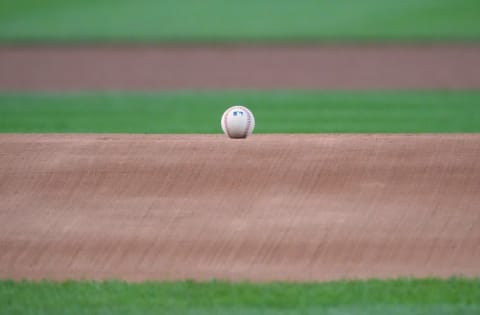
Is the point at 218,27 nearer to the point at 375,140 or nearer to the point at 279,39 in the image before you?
the point at 279,39

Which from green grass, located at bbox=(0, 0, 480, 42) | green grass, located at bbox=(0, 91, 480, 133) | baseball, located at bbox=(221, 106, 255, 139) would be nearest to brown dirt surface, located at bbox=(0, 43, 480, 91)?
green grass, located at bbox=(0, 0, 480, 42)

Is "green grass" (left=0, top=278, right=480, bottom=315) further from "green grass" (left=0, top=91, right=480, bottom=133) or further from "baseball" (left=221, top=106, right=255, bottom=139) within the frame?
"green grass" (left=0, top=91, right=480, bottom=133)

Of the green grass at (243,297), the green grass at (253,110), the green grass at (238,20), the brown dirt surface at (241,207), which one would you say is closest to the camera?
the green grass at (243,297)

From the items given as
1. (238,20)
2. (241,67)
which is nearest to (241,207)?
(241,67)

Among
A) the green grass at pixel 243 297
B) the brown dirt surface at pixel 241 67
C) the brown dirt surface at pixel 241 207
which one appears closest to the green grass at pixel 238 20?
the brown dirt surface at pixel 241 67

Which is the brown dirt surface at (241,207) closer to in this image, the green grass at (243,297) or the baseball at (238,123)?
the baseball at (238,123)

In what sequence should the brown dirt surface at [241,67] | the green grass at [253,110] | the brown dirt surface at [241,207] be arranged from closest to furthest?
the brown dirt surface at [241,207], the green grass at [253,110], the brown dirt surface at [241,67]
